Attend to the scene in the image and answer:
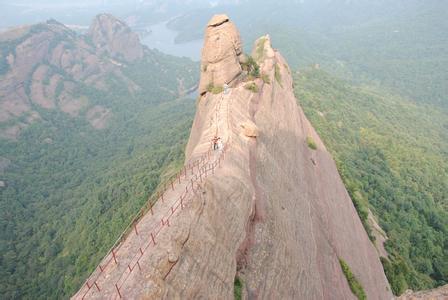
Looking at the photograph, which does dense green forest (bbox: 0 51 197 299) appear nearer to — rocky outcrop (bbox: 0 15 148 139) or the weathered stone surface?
rocky outcrop (bbox: 0 15 148 139)

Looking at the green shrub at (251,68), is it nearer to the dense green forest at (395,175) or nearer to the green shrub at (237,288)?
the dense green forest at (395,175)

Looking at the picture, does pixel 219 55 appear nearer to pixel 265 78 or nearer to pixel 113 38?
pixel 265 78

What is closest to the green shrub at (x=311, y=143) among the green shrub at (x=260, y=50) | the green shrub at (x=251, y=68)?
the green shrub at (x=251, y=68)

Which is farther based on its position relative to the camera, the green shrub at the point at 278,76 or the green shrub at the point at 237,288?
the green shrub at the point at 278,76

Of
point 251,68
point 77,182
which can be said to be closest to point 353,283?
point 251,68

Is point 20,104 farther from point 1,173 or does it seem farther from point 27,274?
point 27,274

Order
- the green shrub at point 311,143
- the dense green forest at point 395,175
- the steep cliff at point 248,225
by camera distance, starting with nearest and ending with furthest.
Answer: the steep cliff at point 248,225, the green shrub at point 311,143, the dense green forest at point 395,175
